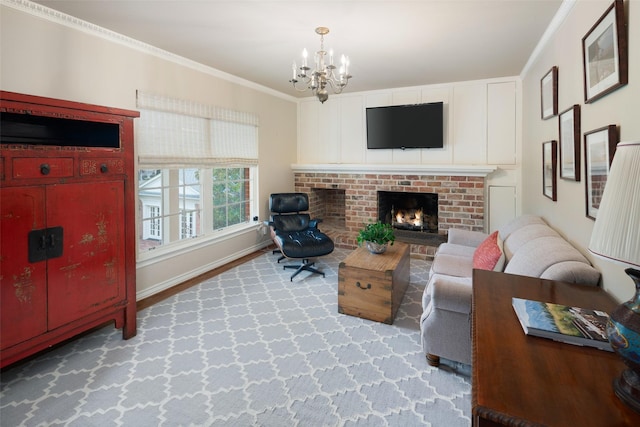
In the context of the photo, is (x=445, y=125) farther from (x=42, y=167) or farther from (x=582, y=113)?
(x=42, y=167)

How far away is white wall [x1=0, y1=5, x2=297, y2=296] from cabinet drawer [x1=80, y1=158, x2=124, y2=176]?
28.6 inches

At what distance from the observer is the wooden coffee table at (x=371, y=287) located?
2.80 m

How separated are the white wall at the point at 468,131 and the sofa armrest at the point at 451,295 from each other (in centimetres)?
288

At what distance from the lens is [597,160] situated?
1799 millimetres

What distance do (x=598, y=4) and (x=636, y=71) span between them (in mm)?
694

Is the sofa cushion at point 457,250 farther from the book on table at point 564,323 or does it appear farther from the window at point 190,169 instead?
the window at point 190,169

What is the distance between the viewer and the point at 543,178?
3115mm

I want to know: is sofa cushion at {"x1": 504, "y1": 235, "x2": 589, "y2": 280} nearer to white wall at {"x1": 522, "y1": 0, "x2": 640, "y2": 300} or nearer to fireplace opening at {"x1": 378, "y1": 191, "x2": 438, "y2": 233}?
white wall at {"x1": 522, "y1": 0, "x2": 640, "y2": 300}

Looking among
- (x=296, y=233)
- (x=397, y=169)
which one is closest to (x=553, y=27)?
(x=397, y=169)

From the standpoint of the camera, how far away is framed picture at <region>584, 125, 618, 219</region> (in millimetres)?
1632

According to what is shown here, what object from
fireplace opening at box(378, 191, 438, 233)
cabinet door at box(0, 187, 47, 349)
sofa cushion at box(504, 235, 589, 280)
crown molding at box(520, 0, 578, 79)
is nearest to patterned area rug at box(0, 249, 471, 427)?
cabinet door at box(0, 187, 47, 349)

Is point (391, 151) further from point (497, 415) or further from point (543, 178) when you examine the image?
point (497, 415)

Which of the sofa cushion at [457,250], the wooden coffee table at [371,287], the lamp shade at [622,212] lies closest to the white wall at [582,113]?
the lamp shade at [622,212]

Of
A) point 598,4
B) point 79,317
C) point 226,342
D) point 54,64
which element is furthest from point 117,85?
point 598,4
